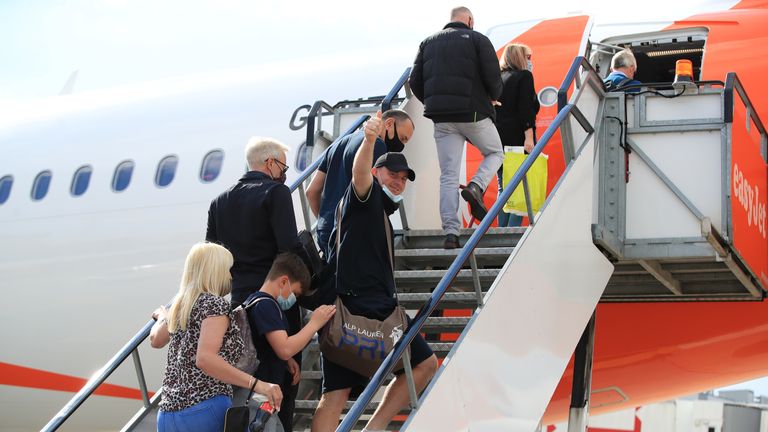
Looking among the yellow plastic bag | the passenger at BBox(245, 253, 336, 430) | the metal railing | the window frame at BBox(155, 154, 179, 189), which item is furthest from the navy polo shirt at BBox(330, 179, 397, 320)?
the window frame at BBox(155, 154, 179, 189)

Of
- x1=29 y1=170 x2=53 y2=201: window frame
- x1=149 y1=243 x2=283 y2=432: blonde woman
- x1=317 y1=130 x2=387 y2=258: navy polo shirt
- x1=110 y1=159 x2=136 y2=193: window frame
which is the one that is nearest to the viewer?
x1=149 y1=243 x2=283 y2=432: blonde woman

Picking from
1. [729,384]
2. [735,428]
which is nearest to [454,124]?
[729,384]

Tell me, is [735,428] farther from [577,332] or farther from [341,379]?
[341,379]

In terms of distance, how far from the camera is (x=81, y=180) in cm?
969

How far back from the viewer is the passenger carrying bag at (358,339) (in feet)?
13.9

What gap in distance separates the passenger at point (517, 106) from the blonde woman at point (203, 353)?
9.39ft

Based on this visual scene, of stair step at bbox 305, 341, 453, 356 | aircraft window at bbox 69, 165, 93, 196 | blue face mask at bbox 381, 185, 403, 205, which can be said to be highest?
blue face mask at bbox 381, 185, 403, 205

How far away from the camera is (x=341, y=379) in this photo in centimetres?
450

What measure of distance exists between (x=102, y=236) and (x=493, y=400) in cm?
550

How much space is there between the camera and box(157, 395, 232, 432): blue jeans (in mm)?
3848

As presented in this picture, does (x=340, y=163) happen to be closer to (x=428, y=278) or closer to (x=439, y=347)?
(x=428, y=278)

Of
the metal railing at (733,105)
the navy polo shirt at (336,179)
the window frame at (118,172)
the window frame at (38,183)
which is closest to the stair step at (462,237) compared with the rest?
the navy polo shirt at (336,179)

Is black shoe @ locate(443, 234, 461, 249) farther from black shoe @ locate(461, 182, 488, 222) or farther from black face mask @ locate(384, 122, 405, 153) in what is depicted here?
black face mask @ locate(384, 122, 405, 153)

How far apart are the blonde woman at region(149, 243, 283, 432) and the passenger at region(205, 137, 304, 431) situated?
0.50 metres
